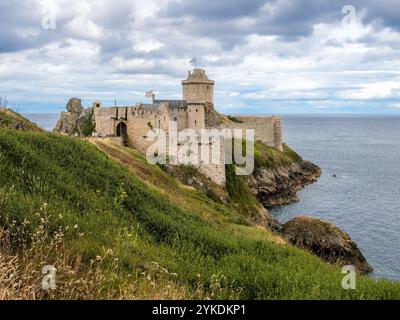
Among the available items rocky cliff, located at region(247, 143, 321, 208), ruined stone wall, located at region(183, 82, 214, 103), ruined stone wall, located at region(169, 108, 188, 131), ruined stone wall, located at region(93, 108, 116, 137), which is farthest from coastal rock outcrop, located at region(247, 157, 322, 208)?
ruined stone wall, located at region(93, 108, 116, 137)

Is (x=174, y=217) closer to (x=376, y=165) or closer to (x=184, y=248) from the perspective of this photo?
(x=184, y=248)

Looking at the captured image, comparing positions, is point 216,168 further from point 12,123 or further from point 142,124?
point 12,123

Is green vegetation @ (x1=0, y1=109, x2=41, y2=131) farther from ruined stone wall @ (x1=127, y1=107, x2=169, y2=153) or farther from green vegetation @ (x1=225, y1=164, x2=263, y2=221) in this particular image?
green vegetation @ (x1=225, y1=164, x2=263, y2=221)

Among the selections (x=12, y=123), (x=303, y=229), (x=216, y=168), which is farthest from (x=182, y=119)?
(x=12, y=123)

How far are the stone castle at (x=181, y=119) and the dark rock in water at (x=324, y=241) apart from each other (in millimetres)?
8835

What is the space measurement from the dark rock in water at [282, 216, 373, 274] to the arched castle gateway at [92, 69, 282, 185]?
889cm

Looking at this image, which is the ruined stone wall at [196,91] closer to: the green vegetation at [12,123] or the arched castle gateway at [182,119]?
the arched castle gateway at [182,119]

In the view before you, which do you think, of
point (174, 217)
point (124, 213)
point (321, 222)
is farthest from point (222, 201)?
point (124, 213)

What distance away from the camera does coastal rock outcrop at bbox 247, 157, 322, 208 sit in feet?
223

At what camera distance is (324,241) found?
37.2 meters

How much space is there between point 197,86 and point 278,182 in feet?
73.5

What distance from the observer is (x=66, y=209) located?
11562 mm

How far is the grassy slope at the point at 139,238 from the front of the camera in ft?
30.5
